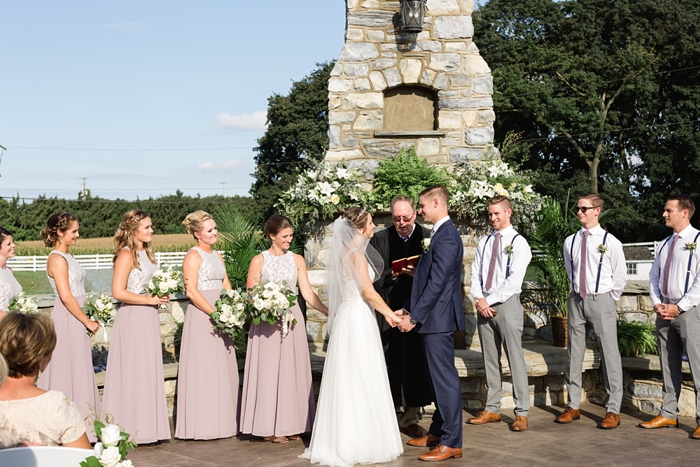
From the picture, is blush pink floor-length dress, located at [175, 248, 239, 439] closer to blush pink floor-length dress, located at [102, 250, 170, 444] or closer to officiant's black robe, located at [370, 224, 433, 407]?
blush pink floor-length dress, located at [102, 250, 170, 444]

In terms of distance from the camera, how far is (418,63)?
10.4 meters

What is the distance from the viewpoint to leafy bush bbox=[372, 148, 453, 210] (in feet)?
32.0

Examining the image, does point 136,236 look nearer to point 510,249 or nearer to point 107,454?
point 510,249

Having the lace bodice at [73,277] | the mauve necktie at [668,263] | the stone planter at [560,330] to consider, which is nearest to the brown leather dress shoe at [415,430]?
the mauve necktie at [668,263]

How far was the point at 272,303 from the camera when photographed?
21.5ft

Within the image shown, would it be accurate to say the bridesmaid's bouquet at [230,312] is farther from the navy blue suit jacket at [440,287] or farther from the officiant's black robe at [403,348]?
the navy blue suit jacket at [440,287]

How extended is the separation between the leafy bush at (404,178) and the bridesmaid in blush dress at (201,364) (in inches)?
134

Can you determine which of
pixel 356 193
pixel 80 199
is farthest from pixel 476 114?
pixel 80 199

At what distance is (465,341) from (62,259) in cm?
489

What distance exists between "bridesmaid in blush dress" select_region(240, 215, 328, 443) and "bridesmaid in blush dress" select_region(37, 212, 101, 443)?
136 centimetres

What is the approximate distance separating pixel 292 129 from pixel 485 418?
32.9 m

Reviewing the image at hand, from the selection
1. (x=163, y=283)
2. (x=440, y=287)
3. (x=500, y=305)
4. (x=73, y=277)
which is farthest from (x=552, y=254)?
(x=73, y=277)

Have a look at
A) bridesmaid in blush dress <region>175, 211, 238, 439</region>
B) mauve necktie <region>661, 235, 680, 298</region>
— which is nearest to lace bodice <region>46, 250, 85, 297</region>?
bridesmaid in blush dress <region>175, 211, 238, 439</region>

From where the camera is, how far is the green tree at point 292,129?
128ft
